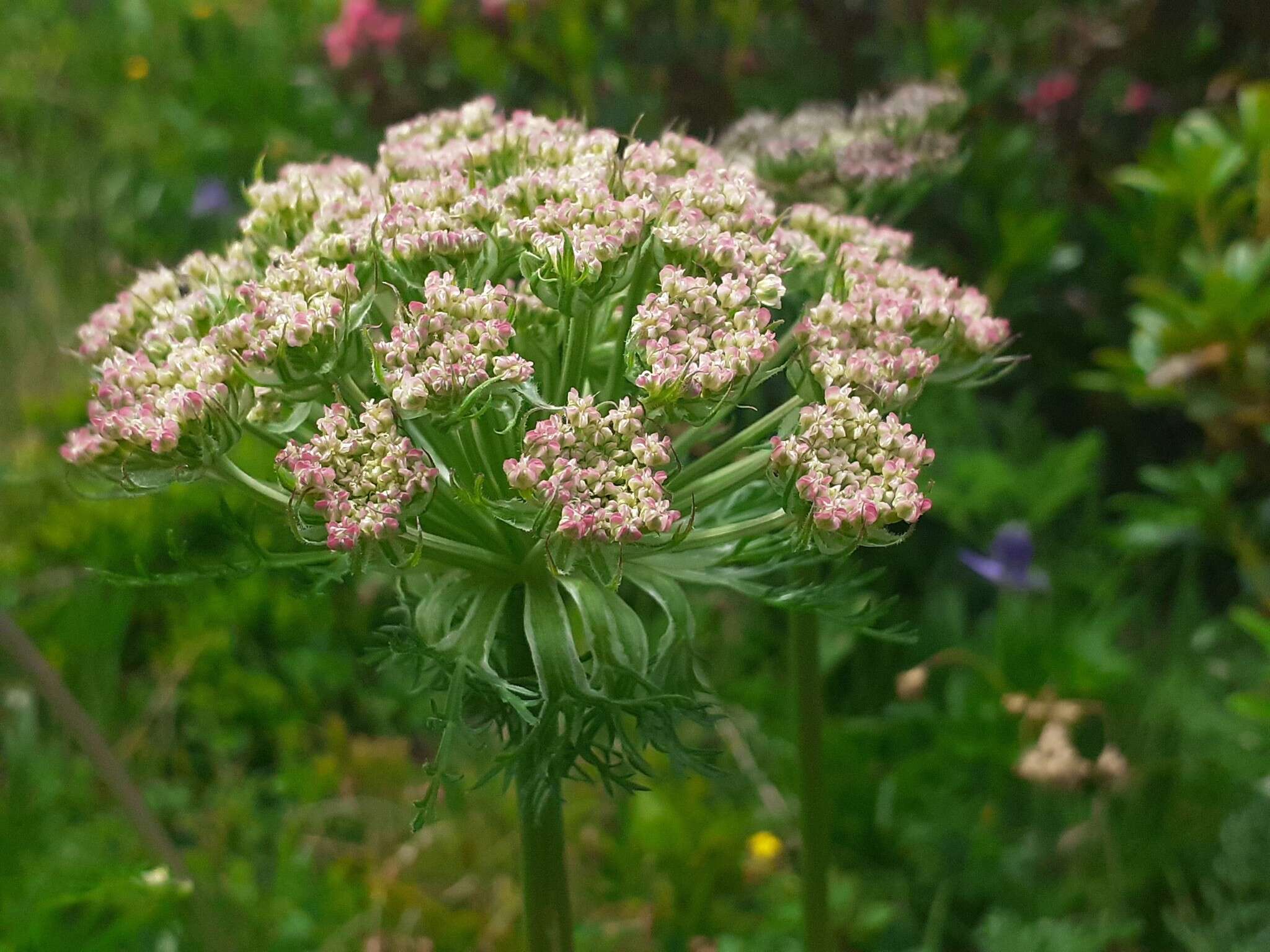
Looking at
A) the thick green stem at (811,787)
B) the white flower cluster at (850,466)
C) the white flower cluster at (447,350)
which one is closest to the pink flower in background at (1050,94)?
the thick green stem at (811,787)

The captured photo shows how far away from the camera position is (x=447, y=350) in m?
1.56

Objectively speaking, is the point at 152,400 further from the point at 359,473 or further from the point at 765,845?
the point at 765,845

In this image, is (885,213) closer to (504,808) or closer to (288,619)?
(504,808)

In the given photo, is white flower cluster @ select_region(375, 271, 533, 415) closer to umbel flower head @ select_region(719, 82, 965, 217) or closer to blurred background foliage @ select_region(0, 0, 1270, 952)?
blurred background foliage @ select_region(0, 0, 1270, 952)

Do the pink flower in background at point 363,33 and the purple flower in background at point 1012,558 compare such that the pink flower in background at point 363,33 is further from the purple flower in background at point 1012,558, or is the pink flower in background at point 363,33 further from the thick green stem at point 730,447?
the thick green stem at point 730,447

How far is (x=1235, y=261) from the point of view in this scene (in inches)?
136

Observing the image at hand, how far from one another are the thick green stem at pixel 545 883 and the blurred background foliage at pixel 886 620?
0.81 ft

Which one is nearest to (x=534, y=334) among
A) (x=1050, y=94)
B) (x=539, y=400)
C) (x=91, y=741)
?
(x=539, y=400)

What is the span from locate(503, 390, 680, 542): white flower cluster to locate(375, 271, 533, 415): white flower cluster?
11 centimetres

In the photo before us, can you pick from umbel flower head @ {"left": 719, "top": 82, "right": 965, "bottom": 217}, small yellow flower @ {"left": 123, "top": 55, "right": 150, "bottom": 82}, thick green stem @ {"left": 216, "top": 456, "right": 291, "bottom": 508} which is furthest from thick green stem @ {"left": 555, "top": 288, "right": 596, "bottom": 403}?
small yellow flower @ {"left": 123, "top": 55, "right": 150, "bottom": 82}

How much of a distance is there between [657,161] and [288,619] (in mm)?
2925

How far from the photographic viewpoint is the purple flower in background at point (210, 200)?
6328mm

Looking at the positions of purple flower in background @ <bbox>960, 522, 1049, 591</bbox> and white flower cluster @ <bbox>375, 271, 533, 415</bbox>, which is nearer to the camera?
white flower cluster @ <bbox>375, 271, 533, 415</bbox>

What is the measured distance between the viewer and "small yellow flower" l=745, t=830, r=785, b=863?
3336mm
